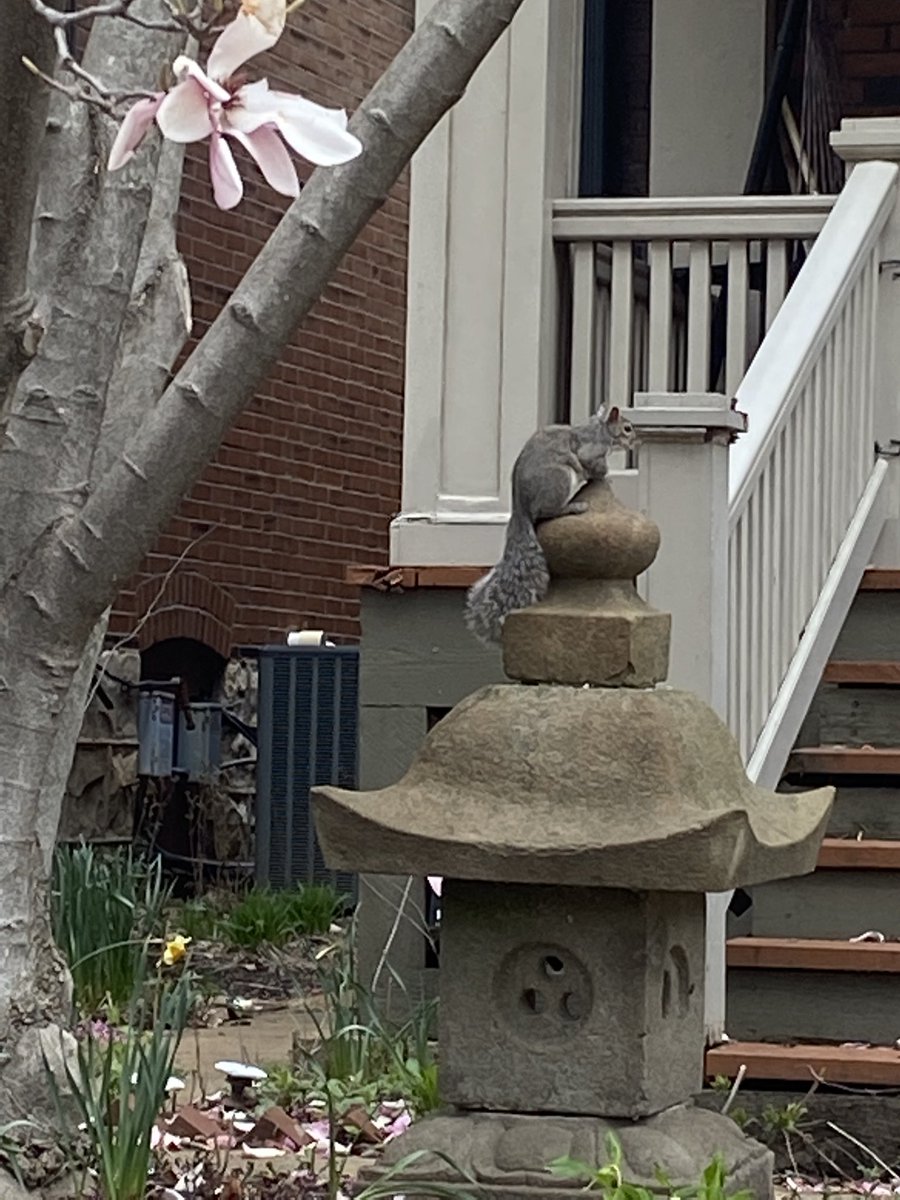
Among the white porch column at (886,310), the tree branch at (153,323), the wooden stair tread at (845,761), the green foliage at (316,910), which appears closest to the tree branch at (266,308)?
the tree branch at (153,323)

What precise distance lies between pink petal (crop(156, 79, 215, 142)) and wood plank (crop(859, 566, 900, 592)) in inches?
201

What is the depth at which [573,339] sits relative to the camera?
6551 millimetres

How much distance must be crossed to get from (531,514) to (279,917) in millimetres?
4818

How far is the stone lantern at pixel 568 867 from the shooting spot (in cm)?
337

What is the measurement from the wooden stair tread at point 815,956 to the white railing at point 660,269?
185cm

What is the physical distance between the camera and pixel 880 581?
6.48 metres

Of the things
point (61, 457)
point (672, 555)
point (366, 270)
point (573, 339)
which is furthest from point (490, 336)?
point (366, 270)

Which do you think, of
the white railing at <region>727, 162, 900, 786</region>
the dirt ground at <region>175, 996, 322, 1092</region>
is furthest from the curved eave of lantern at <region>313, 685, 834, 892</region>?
the dirt ground at <region>175, 996, 322, 1092</region>

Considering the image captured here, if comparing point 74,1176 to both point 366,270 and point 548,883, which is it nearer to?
point 548,883

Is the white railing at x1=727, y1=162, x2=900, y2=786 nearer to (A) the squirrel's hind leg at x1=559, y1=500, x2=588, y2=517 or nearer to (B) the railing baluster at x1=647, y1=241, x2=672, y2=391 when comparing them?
(B) the railing baluster at x1=647, y1=241, x2=672, y2=391

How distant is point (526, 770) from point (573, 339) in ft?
10.8

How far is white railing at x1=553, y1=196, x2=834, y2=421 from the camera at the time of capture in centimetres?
650

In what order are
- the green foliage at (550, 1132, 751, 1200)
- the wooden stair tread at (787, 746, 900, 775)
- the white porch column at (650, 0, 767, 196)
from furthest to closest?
the white porch column at (650, 0, 767, 196), the wooden stair tread at (787, 746, 900, 775), the green foliage at (550, 1132, 751, 1200)

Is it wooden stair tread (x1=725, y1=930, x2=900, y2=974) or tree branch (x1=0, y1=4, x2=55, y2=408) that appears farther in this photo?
wooden stair tread (x1=725, y1=930, x2=900, y2=974)
